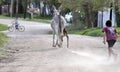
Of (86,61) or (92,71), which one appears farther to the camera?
(86,61)

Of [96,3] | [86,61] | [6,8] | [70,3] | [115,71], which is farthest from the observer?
[6,8]

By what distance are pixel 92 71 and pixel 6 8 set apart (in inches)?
3575

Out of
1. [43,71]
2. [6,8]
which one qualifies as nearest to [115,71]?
[43,71]

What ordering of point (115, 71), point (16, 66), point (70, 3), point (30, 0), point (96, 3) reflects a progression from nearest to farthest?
1. point (115, 71)
2. point (16, 66)
3. point (96, 3)
4. point (70, 3)
5. point (30, 0)

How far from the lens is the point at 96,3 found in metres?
42.8

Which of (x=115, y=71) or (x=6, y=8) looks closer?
(x=115, y=71)

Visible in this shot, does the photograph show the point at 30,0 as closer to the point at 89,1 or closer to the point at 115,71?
the point at 89,1

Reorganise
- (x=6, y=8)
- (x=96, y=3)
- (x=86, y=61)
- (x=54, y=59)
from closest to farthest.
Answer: (x=86, y=61), (x=54, y=59), (x=96, y=3), (x=6, y=8)

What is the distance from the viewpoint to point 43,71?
13250mm

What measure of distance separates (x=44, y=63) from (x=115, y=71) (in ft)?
11.7

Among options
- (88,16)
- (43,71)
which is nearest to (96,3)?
(88,16)

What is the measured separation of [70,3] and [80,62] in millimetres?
30400

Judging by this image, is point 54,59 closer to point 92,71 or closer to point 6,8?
point 92,71

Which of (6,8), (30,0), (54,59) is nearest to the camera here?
(54,59)
